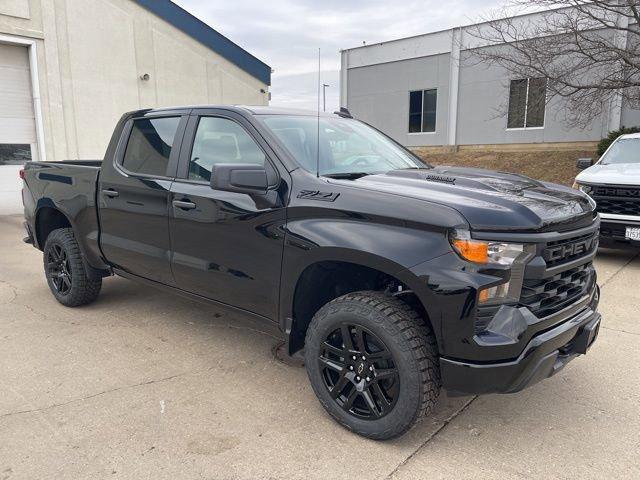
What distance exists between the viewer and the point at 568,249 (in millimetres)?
2678

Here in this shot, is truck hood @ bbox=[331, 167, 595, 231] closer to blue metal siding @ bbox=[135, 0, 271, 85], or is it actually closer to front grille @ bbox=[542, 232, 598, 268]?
front grille @ bbox=[542, 232, 598, 268]

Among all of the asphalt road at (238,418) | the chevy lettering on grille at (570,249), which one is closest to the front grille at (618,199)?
the asphalt road at (238,418)

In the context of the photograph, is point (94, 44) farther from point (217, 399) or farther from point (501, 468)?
point (501, 468)

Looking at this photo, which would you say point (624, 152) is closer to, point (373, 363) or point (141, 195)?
point (373, 363)

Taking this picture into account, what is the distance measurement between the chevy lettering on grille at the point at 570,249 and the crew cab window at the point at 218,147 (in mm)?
1774

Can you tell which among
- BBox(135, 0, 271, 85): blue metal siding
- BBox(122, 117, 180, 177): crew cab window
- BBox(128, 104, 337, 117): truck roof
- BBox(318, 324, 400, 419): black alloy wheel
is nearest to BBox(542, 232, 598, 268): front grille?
BBox(318, 324, 400, 419): black alloy wheel

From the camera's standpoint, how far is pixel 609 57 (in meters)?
13.3

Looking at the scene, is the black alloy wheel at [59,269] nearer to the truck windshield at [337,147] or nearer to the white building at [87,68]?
the truck windshield at [337,147]

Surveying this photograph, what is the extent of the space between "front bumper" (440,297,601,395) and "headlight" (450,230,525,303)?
29 cm

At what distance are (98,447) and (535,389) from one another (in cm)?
266

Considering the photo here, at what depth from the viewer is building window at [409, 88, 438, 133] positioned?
867 inches

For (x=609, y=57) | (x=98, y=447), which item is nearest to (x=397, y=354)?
(x=98, y=447)

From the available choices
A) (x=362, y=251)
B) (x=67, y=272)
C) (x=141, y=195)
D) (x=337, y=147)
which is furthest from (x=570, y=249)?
(x=67, y=272)

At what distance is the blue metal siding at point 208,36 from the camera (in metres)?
13.6
